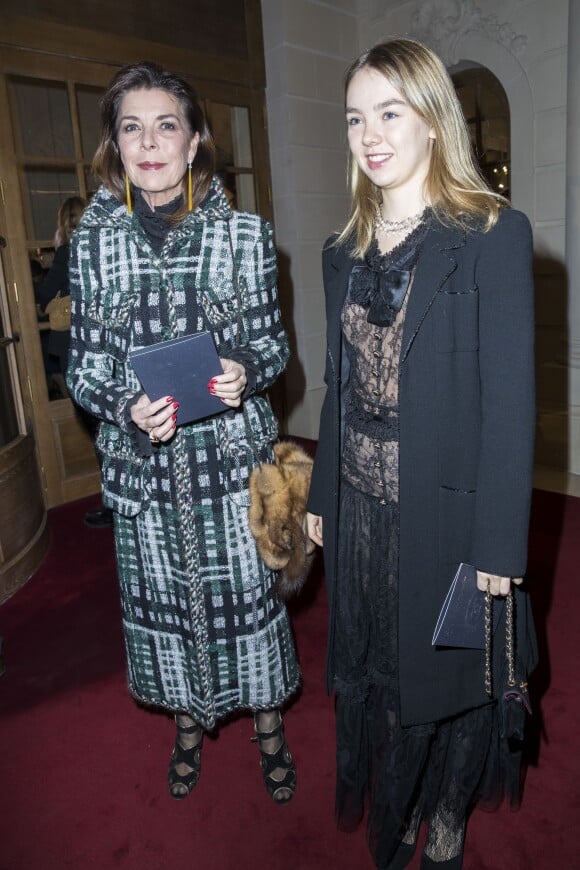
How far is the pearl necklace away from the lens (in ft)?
4.87

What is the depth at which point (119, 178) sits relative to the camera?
187 centimetres

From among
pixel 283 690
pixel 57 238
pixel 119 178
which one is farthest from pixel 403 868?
pixel 57 238

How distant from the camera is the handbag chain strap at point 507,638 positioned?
146 centimetres

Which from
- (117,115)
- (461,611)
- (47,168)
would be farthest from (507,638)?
(47,168)

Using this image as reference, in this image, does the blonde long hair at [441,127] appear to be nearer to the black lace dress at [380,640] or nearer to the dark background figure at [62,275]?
the black lace dress at [380,640]

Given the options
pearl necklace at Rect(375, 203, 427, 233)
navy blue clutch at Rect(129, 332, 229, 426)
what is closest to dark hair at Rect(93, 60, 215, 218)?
navy blue clutch at Rect(129, 332, 229, 426)

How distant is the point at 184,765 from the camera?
2.18 meters

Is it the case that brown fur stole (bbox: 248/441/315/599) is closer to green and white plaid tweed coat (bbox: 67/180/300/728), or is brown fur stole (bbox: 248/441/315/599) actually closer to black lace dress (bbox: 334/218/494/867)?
green and white plaid tweed coat (bbox: 67/180/300/728)

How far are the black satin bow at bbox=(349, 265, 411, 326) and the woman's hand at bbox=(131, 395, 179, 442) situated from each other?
0.52 m

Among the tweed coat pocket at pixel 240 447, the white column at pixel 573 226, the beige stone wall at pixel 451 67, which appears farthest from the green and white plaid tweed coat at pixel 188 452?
the beige stone wall at pixel 451 67

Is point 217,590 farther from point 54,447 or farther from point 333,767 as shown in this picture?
point 54,447

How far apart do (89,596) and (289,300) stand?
130 inches

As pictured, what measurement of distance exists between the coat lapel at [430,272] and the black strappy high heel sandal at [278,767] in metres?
1.35

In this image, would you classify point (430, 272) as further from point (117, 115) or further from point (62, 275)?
point (62, 275)
